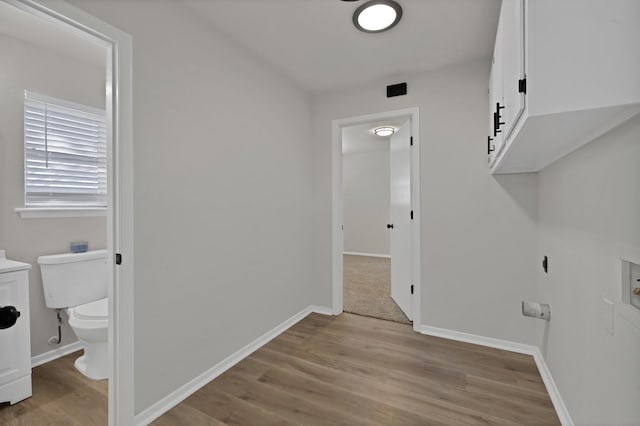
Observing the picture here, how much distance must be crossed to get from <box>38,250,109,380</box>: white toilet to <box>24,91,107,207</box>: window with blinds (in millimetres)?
483

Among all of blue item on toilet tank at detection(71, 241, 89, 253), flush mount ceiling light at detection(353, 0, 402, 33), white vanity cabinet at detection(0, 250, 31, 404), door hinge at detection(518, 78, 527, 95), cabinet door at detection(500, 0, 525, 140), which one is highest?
flush mount ceiling light at detection(353, 0, 402, 33)

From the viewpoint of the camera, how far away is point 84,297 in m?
2.24

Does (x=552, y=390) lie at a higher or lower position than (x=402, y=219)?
lower

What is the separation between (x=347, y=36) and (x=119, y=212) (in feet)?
6.30

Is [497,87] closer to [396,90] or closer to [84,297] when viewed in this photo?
[396,90]

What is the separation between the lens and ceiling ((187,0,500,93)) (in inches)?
70.6

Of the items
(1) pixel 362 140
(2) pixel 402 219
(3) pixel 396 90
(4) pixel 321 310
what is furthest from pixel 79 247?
(1) pixel 362 140

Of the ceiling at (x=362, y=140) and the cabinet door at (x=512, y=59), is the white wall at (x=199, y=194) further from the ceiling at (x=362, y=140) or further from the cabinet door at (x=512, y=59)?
the ceiling at (x=362, y=140)

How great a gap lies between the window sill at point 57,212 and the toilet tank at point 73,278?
12.4 inches

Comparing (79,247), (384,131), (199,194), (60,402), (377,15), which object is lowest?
(60,402)

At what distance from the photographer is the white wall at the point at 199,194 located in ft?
5.09

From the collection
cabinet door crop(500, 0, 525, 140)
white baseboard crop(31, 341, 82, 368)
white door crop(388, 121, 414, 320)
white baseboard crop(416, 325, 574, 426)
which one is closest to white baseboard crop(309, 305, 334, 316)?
white door crop(388, 121, 414, 320)

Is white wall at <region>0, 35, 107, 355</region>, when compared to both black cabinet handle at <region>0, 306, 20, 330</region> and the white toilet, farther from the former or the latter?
black cabinet handle at <region>0, 306, 20, 330</region>

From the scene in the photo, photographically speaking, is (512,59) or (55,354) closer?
(512,59)
